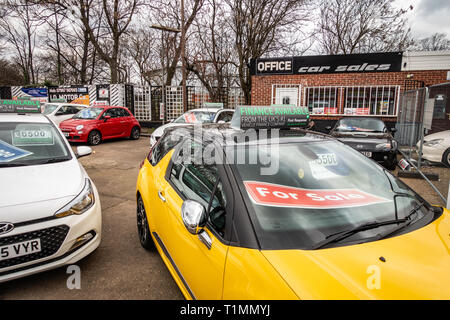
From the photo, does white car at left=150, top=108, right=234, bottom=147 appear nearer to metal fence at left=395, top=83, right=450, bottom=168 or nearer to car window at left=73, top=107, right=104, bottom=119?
car window at left=73, top=107, right=104, bottom=119

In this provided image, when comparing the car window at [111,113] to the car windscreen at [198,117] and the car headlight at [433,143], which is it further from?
the car headlight at [433,143]

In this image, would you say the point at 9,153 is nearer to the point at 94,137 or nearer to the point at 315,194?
the point at 315,194

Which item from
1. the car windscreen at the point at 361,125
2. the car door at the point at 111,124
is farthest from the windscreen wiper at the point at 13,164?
the car door at the point at 111,124

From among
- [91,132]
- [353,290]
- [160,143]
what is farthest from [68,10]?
[353,290]

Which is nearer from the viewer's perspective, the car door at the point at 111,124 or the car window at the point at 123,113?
the car door at the point at 111,124

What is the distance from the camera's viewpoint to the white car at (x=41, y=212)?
7.64 ft

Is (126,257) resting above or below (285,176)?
below

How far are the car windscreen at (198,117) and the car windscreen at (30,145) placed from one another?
547cm

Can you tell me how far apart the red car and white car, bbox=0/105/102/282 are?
7961 millimetres

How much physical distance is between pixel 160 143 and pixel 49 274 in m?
1.81

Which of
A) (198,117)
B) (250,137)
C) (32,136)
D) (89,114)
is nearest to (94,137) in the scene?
(89,114)
